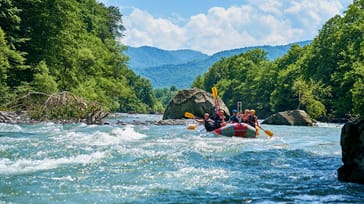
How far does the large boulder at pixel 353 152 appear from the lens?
28.5 ft

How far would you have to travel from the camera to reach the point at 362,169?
8.62 metres

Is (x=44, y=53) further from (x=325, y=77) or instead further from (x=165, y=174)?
(x=325, y=77)

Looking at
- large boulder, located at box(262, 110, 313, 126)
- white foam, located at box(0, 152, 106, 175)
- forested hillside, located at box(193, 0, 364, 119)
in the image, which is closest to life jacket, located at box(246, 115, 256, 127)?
forested hillside, located at box(193, 0, 364, 119)

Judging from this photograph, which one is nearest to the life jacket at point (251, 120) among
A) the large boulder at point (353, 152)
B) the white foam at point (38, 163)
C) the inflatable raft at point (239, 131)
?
the inflatable raft at point (239, 131)

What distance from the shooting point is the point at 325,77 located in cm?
4997

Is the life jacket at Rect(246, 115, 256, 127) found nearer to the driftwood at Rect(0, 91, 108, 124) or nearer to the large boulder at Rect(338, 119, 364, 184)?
the driftwood at Rect(0, 91, 108, 124)

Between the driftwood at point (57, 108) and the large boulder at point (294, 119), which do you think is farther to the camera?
the large boulder at point (294, 119)

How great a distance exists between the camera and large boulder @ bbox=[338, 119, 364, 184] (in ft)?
28.5

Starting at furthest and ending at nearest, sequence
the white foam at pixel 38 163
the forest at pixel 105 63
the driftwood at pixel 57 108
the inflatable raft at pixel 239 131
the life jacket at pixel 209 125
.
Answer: the forest at pixel 105 63 < the driftwood at pixel 57 108 < the life jacket at pixel 209 125 < the inflatable raft at pixel 239 131 < the white foam at pixel 38 163

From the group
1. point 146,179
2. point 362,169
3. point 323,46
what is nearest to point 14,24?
point 146,179

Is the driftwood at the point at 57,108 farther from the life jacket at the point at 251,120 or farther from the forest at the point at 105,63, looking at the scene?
the life jacket at the point at 251,120

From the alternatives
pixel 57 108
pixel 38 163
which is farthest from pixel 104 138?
pixel 57 108

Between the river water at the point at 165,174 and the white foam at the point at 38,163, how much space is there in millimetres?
20

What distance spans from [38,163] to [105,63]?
36.5 m
